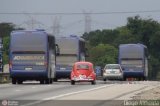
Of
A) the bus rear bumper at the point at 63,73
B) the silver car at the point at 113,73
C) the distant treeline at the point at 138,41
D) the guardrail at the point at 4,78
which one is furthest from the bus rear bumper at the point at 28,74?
the distant treeline at the point at 138,41

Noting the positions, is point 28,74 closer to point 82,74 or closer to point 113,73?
point 82,74

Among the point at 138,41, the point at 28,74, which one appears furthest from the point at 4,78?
the point at 138,41

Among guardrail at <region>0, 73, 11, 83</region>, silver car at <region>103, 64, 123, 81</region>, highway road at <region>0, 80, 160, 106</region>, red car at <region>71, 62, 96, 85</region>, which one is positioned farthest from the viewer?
silver car at <region>103, 64, 123, 81</region>

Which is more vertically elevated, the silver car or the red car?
the red car

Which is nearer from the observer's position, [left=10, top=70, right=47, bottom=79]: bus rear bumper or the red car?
[left=10, top=70, right=47, bottom=79]: bus rear bumper

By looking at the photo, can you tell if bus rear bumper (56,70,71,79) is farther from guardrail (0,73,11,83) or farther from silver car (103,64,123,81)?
silver car (103,64,123,81)

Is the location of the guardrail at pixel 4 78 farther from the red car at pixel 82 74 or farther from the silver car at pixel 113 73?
the silver car at pixel 113 73

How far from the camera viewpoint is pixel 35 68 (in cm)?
4934

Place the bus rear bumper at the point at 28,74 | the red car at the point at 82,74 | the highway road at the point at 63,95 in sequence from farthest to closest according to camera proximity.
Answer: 1. the red car at the point at 82,74
2. the bus rear bumper at the point at 28,74
3. the highway road at the point at 63,95

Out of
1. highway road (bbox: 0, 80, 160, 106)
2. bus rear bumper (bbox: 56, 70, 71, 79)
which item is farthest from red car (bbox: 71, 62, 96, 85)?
highway road (bbox: 0, 80, 160, 106)

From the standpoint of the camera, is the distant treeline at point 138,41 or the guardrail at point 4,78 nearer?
the guardrail at point 4,78

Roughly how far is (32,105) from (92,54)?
104m

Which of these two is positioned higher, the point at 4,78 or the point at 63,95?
the point at 63,95

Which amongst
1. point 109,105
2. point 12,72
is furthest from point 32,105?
point 12,72
